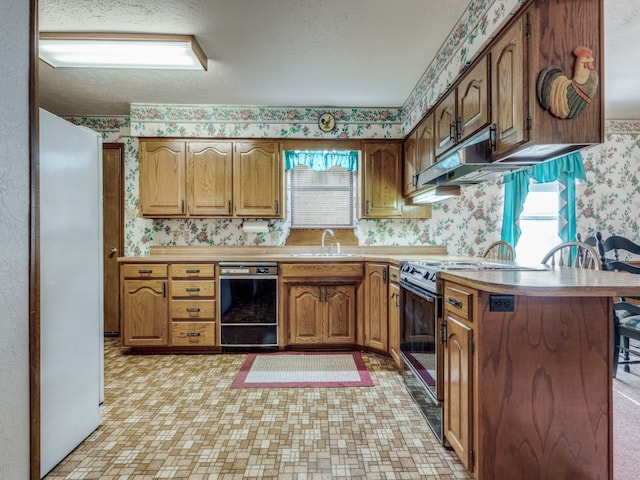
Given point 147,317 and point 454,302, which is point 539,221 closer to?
point 454,302

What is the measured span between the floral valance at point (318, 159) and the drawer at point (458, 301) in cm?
244

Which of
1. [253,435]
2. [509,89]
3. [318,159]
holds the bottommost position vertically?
[253,435]

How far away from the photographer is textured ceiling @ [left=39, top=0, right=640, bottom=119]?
2244mm

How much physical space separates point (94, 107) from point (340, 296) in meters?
3.24

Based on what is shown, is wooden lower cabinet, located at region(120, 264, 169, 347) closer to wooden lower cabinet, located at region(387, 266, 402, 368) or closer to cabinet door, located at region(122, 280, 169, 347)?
cabinet door, located at region(122, 280, 169, 347)

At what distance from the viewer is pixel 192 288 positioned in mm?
3418

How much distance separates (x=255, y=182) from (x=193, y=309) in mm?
1385

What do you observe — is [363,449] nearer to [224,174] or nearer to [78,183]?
[78,183]

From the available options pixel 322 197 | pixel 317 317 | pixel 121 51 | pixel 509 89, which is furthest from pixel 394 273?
pixel 121 51

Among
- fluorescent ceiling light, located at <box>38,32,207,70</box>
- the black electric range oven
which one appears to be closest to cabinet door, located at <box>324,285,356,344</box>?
the black electric range oven

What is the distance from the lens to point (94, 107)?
3.89 m

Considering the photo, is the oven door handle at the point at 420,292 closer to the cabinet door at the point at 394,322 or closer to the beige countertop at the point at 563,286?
the cabinet door at the point at 394,322

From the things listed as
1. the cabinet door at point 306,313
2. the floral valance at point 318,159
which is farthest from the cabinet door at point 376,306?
the floral valance at point 318,159

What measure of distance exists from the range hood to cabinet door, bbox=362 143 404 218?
1.11 m
